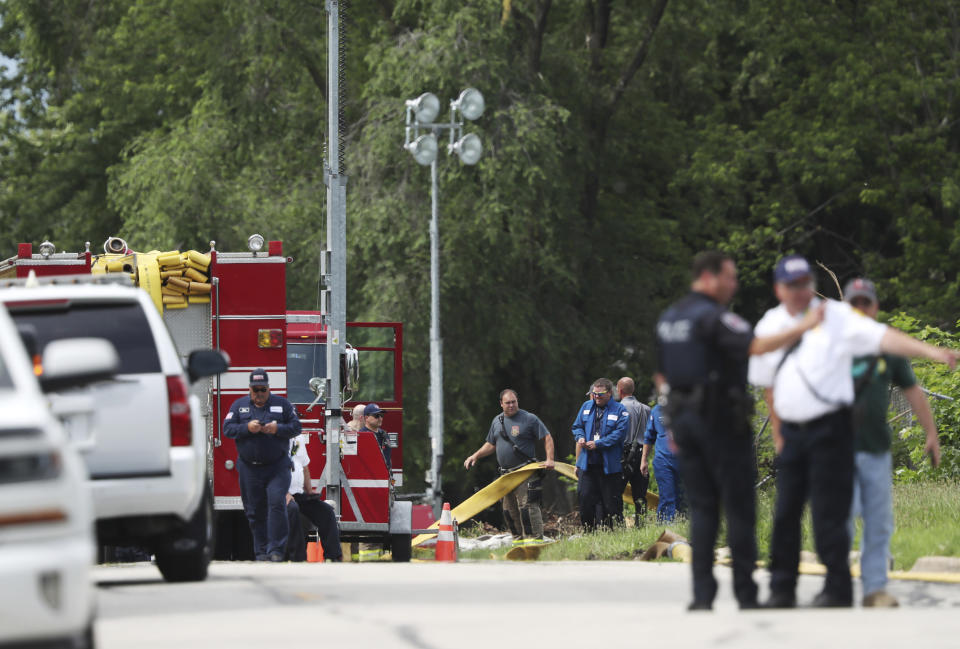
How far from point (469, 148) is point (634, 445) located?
9.47m

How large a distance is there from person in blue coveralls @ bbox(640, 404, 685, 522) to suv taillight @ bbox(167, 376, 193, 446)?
30.3 feet

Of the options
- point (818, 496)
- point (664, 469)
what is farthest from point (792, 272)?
point (664, 469)

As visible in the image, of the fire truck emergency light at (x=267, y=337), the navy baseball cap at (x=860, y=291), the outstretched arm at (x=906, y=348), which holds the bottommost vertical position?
the outstretched arm at (x=906, y=348)

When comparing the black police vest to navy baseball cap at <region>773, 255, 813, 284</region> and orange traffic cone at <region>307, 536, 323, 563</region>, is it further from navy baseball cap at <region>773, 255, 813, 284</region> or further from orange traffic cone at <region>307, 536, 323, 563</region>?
orange traffic cone at <region>307, 536, 323, 563</region>

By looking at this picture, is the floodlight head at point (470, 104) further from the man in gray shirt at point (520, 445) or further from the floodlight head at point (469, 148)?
the man in gray shirt at point (520, 445)

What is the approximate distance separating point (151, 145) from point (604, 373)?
10.1 meters

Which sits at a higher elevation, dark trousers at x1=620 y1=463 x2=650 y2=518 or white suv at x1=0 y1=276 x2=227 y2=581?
white suv at x1=0 y1=276 x2=227 y2=581

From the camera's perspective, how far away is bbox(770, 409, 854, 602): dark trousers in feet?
32.1

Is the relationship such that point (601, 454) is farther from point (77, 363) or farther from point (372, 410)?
point (77, 363)

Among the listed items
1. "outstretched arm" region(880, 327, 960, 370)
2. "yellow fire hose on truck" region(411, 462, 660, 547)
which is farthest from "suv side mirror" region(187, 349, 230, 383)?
"yellow fire hose on truck" region(411, 462, 660, 547)

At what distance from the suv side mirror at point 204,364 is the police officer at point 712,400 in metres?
3.56

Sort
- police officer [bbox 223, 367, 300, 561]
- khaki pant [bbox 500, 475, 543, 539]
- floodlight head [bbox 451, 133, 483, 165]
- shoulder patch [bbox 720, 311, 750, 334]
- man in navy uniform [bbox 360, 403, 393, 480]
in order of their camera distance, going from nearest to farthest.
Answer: shoulder patch [bbox 720, 311, 750, 334], police officer [bbox 223, 367, 300, 561], man in navy uniform [bbox 360, 403, 393, 480], khaki pant [bbox 500, 475, 543, 539], floodlight head [bbox 451, 133, 483, 165]

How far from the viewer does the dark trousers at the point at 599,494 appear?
21000mm

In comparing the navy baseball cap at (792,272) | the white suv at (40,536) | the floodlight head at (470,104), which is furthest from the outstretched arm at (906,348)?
the floodlight head at (470,104)
